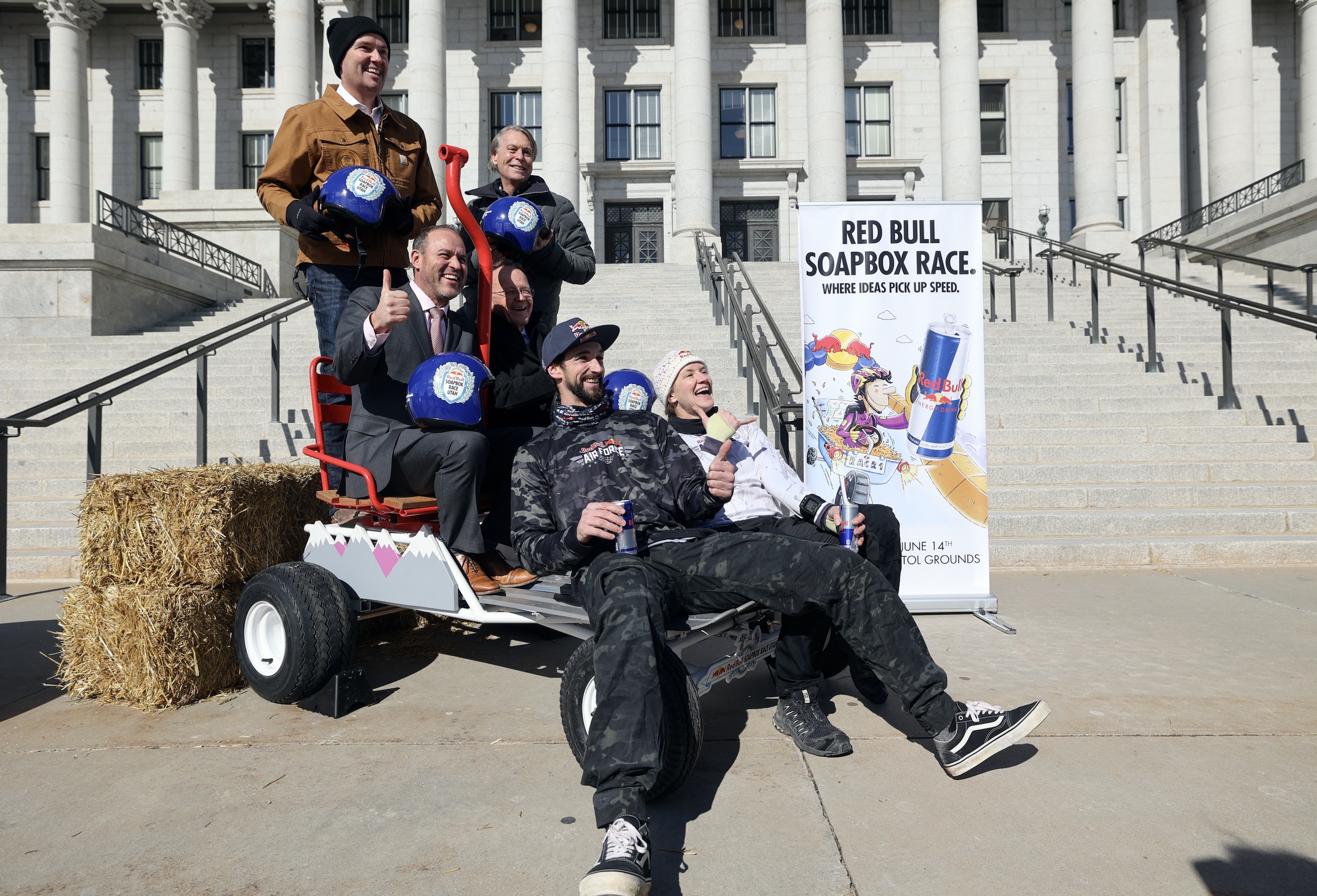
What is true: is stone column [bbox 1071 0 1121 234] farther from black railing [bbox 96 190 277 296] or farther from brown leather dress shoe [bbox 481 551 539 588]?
brown leather dress shoe [bbox 481 551 539 588]

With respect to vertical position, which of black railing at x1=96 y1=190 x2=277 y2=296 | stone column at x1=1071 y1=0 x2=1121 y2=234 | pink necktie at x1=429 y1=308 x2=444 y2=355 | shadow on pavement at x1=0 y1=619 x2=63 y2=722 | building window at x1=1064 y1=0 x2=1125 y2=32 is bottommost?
shadow on pavement at x1=0 y1=619 x2=63 y2=722

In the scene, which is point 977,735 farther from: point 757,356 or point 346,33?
point 757,356

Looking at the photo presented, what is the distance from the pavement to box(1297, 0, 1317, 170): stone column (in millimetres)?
29586

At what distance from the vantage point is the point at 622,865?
204 cm

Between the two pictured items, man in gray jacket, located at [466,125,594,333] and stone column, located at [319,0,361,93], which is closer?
man in gray jacket, located at [466,125,594,333]

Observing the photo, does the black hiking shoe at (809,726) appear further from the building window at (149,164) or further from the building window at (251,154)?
the building window at (149,164)

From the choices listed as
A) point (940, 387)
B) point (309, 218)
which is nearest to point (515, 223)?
point (309, 218)

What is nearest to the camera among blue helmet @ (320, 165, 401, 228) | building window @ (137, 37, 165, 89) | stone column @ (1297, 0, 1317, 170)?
blue helmet @ (320, 165, 401, 228)

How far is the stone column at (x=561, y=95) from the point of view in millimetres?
24344

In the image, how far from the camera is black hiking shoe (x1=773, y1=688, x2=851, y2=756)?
120 inches

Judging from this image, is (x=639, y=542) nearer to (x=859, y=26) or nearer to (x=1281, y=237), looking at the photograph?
(x=1281, y=237)

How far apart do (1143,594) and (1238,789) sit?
3162 millimetres

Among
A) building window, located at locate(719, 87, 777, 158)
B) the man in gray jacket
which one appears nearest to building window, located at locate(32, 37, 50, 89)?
building window, located at locate(719, 87, 777, 158)

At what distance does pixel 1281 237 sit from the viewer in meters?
20.1
